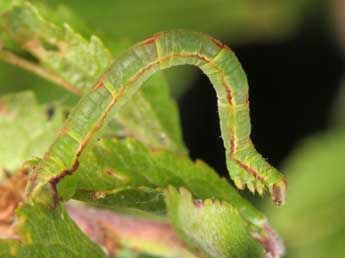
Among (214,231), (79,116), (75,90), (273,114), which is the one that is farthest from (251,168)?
(273,114)

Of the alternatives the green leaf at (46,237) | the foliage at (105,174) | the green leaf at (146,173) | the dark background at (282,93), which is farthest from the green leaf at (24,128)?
the dark background at (282,93)

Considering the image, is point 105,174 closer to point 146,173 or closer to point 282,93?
point 146,173

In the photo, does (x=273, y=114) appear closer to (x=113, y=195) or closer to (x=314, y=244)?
(x=314, y=244)

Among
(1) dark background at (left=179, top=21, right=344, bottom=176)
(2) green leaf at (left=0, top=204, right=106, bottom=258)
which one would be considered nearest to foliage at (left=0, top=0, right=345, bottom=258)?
(2) green leaf at (left=0, top=204, right=106, bottom=258)

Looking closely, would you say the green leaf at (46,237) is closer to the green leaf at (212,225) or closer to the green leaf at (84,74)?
the green leaf at (212,225)

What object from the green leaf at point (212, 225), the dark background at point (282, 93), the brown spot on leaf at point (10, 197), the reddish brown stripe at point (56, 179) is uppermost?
the reddish brown stripe at point (56, 179)

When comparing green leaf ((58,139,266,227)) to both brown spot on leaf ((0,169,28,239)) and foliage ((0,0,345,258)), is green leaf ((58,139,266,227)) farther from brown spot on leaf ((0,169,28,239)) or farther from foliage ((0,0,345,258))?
brown spot on leaf ((0,169,28,239))

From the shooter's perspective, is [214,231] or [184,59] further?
[184,59]

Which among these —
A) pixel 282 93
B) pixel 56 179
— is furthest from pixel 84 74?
pixel 282 93
